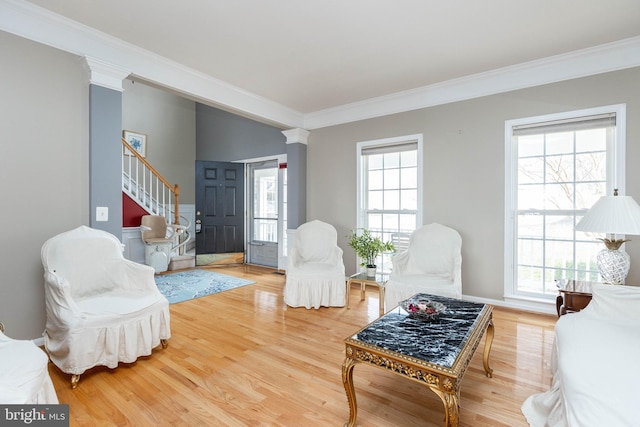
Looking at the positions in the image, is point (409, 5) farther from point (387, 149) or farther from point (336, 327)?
point (336, 327)

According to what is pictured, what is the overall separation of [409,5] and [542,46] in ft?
5.20

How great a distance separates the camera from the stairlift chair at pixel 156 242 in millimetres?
5316

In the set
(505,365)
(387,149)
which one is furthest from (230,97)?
(505,365)

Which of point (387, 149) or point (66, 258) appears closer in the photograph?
point (66, 258)

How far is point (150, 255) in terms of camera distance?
5.33 meters

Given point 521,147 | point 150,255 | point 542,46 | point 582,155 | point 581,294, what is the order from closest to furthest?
1. point 581,294
2. point 542,46
3. point 582,155
4. point 521,147
5. point 150,255

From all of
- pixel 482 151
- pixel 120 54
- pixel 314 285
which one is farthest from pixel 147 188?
pixel 482 151

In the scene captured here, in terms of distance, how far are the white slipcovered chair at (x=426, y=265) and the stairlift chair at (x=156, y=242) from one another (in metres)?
4.05

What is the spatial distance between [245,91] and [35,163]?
2.40 m

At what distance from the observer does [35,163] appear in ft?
8.33

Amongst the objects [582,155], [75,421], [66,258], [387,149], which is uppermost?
[387,149]

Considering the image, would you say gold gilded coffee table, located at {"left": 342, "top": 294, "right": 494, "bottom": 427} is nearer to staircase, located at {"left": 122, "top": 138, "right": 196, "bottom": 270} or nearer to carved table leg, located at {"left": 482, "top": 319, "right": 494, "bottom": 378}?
carved table leg, located at {"left": 482, "top": 319, "right": 494, "bottom": 378}

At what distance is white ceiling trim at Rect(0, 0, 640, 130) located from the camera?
254 centimetres

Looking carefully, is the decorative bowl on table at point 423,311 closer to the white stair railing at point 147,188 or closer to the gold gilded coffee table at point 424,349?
the gold gilded coffee table at point 424,349
